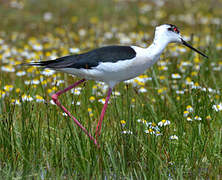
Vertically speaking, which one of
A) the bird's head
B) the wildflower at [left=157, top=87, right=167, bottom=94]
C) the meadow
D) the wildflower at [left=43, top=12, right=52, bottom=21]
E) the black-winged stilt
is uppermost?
the wildflower at [left=43, top=12, right=52, bottom=21]

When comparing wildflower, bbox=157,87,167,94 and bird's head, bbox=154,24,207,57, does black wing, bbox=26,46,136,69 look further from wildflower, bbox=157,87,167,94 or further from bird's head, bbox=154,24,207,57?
wildflower, bbox=157,87,167,94

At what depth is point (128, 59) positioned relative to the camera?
12.5ft

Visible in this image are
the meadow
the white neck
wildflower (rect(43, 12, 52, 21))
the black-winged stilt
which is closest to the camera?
the meadow

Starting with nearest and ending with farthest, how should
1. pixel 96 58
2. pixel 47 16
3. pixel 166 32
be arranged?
pixel 96 58 < pixel 166 32 < pixel 47 16

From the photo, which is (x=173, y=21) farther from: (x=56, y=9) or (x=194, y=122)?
(x=194, y=122)

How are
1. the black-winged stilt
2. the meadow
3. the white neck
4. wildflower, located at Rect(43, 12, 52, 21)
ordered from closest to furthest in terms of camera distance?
the meadow < the black-winged stilt < the white neck < wildflower, located at Rect(43, 12, 52, 21)

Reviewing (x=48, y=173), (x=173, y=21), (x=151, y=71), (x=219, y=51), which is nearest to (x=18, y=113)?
(x=48, y=173)

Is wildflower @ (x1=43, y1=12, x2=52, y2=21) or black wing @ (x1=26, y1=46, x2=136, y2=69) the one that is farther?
wildflower @ (x1=43, y1=12, x2=52, y2=21)

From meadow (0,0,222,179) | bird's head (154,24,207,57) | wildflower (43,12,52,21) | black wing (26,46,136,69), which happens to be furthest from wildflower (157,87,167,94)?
wildflower (43,12,52,21)

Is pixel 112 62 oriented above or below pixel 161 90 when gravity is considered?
above

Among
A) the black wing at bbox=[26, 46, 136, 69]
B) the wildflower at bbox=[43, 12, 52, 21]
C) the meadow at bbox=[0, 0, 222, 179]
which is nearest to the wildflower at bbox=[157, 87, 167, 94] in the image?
the meadow at bbox=[0, 0, 222, 179]

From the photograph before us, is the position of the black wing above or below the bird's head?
below

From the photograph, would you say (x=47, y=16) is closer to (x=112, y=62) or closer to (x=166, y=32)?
(x=166, y=32)

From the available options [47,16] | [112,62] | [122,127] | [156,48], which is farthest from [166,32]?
[47,16]
